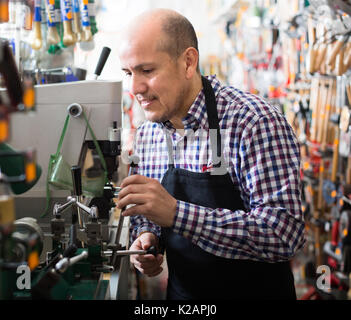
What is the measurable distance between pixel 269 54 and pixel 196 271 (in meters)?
3.49

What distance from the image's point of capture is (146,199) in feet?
→ 4.06

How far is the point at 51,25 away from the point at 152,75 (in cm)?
114

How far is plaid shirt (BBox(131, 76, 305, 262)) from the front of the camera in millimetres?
1357

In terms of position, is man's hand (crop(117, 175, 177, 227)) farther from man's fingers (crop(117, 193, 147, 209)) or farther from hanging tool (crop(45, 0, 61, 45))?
hanging tool (crop(45, 0, 61, 45))

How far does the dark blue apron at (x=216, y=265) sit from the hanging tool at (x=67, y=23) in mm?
1018

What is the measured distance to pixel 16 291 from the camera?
113 centimetres

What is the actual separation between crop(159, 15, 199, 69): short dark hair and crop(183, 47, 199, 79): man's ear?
2cm

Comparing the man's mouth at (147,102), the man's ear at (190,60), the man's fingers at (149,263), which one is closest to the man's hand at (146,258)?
the man's fingers at (149,263)

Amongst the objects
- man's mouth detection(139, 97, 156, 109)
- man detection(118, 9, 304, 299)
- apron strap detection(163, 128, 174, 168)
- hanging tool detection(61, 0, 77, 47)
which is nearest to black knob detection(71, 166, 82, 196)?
man detection(118, 9, 304, 299)

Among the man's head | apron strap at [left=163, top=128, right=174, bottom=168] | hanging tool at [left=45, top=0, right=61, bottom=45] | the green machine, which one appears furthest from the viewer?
hanging tool at [left=45, top=0, right=61, bottom=45]

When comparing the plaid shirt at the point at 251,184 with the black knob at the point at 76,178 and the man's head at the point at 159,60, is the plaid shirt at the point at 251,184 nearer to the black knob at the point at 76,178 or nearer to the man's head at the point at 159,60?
the man's head at the point at 159,60

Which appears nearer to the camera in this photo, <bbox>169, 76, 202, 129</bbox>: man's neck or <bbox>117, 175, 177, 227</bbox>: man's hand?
<bbox>117, 175, 177, 227</bbox>: man's hand

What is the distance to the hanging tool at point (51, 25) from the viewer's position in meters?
2.26
